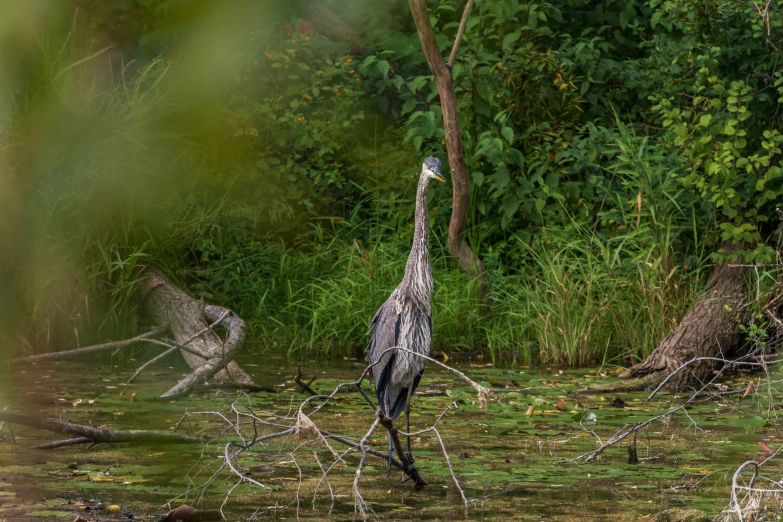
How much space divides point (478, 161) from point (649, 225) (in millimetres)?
1820

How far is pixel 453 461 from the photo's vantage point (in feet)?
14.8

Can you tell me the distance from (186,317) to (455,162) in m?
2.51

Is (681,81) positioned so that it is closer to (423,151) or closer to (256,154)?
(423,151)

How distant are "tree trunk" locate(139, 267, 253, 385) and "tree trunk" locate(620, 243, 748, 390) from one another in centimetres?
239

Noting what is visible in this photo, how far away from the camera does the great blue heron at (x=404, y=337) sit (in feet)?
15.2

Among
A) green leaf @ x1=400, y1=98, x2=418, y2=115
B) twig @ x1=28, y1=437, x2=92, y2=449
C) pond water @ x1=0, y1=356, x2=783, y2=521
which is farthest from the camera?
green leaf @ x1=400, y1=98, x2=418, y2=115

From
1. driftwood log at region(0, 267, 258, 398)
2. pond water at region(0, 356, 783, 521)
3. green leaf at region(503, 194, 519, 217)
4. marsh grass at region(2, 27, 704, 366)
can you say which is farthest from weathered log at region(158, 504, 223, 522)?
green leaf at region(503, 194, 519, 217)

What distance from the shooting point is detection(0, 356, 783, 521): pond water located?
11.9ft

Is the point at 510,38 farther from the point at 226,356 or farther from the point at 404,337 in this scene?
the point at 404,337

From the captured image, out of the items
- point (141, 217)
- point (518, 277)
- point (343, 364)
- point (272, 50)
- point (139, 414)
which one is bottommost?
point (343, 364)

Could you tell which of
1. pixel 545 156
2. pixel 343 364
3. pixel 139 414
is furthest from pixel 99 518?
pixel 545 156

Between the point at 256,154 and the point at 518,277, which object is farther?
the point at 518,277

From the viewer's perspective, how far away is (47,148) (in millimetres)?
766

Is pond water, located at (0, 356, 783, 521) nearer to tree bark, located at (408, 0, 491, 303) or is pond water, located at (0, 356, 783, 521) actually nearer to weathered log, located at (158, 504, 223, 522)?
weathered log, located at (158, 504, 223, 522)
